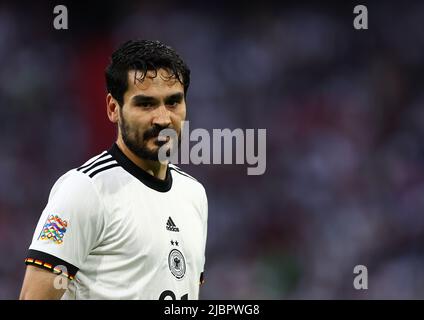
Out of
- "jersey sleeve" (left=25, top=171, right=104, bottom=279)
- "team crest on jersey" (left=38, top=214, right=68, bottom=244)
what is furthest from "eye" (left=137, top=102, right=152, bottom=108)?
"team crest on jersey" (left=38, top=214, right=68, bottom=244)

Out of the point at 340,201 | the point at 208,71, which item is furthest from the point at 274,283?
the point at 208,71

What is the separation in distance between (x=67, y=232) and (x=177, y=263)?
0.51m

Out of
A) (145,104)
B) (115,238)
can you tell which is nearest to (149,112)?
(145,104)

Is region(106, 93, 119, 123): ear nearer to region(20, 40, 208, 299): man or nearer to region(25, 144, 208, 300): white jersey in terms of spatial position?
region(20, 40, 208, 299): man

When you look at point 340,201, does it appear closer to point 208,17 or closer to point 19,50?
point 208,17

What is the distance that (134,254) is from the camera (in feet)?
9.55

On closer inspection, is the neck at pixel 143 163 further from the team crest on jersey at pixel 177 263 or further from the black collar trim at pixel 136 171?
the team crest on jersey at pixel 177 263

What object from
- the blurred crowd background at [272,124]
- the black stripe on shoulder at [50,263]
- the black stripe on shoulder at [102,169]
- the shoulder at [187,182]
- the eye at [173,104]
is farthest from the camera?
the blurred crowd background at [272,124]

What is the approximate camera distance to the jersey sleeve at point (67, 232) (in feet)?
9.14

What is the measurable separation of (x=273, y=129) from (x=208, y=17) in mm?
1435

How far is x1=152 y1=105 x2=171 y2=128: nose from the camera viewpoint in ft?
9.85

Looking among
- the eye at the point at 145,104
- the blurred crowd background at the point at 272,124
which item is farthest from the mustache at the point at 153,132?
the blurred crowd background at the point at 272,124

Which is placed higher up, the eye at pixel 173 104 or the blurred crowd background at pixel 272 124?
the blurred crowd background at pixel 272 124

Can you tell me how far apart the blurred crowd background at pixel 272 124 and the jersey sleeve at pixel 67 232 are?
4174mm
